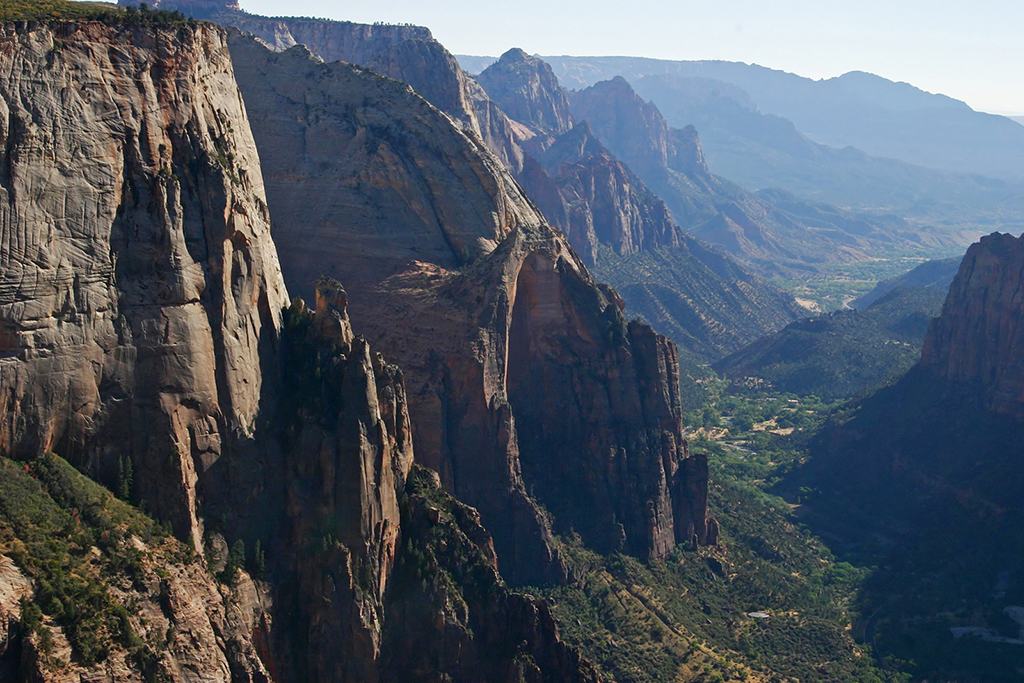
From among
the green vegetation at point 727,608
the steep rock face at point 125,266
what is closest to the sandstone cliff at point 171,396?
the steep rock face at point 125,266

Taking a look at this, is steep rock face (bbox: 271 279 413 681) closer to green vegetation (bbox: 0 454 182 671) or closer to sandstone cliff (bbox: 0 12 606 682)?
sandstone cliff (bbox: 0 12 606 682)

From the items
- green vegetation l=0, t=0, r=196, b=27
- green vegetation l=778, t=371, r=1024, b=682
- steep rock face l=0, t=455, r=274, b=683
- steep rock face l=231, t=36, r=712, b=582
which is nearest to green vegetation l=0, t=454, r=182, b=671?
steep rock face l=0, t=455, r=274, b=683

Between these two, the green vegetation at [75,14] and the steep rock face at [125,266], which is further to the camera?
the green vegetation at [75,14]

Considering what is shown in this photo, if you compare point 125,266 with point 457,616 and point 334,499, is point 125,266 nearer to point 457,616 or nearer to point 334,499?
point 334,499

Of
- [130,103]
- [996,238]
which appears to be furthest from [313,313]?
[996,238]

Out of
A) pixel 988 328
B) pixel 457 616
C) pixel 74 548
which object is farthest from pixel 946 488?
pixel 74 548

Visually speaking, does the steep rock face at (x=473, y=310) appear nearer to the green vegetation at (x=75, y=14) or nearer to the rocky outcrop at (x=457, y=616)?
the rocky outcrop at (x=457, y=616)
